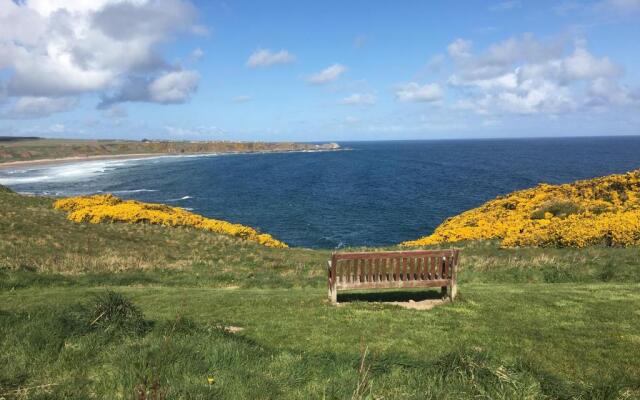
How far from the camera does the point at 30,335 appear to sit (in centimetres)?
668

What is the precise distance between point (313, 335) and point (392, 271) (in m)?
3.35

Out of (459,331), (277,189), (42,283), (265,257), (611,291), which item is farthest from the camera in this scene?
(277,189)

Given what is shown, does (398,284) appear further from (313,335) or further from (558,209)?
(558,209)

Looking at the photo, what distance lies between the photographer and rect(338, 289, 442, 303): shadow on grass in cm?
1188

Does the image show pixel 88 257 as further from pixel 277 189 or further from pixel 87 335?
pixel 277 189

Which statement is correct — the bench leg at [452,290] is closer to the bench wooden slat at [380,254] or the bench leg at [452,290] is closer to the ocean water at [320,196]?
the bench wooden slat at [380,254]

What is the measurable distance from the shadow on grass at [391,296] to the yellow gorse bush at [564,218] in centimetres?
1137

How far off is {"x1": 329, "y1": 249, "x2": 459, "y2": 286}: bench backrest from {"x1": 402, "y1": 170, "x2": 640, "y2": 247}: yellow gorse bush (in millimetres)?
11910

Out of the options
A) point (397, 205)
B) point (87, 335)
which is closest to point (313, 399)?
point (87, 335)

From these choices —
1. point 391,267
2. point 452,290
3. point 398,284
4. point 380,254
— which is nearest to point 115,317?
point 380,254

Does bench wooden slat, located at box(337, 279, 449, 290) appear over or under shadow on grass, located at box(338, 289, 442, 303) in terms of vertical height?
over

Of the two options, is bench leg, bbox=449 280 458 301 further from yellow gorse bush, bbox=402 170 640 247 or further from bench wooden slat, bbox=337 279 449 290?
yellow gorse bush, bbox=402 170 640 247

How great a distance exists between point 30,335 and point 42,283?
9.10 meters

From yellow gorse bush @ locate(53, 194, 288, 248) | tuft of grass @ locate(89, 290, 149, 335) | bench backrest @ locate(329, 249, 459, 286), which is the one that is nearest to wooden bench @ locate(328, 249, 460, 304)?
bench backrest @ locate(329, 249, 459, 286)
